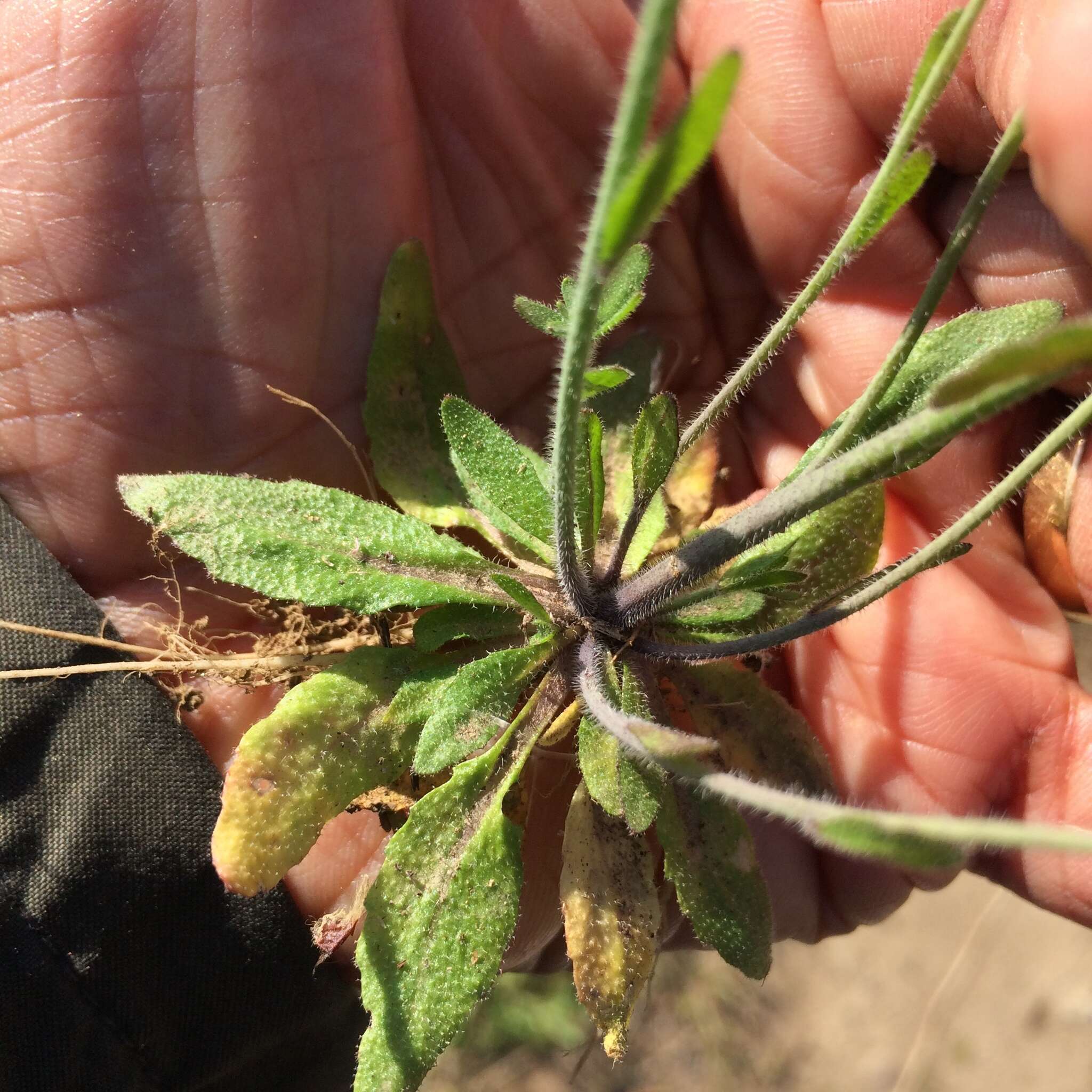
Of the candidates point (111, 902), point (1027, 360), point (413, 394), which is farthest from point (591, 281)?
point (111, 902)

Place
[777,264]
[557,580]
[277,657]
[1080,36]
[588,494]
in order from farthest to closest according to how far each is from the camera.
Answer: [777,264] → [277,657] → [557,580] → [588,494] → [1080,36]

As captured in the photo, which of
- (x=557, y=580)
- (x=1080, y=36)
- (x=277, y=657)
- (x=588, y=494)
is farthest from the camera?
(x=277, y=657)

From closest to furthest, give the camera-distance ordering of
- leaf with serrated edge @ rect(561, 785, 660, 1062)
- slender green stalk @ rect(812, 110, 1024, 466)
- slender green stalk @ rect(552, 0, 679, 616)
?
slender green stalk @ rect(552, 0, 679, 616), slender green stalk @ rect(812, 110, 1024, 466), leaf with serrated edge @ rect(561, 785, 660, 1062)

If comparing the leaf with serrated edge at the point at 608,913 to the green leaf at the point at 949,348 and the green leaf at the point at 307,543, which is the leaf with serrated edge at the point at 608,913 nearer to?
the green leaf at the point at 307,543

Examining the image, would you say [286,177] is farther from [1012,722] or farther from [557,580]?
[1012,722]

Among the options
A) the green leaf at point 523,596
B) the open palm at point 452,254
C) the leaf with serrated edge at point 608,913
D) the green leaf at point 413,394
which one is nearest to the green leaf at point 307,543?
the green leaf at point 523,596

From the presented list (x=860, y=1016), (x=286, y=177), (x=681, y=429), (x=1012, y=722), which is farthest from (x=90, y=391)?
(x=860, y=1016)

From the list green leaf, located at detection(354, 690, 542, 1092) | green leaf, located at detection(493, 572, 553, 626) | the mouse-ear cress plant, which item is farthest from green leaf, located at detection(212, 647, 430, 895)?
green leaf, located at detection(493, 572, 553, 626)

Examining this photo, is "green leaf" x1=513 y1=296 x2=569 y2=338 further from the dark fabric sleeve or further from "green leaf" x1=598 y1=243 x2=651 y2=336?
the dark fabric sleeve
